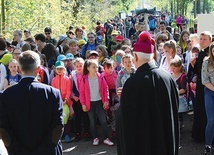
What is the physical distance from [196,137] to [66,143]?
2529 mm

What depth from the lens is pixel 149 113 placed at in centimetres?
403

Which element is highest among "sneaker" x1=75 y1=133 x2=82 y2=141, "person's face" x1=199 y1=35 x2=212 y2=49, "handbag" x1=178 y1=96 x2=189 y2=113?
"person's face" x1=199 y1=35 x2=212 y2=49

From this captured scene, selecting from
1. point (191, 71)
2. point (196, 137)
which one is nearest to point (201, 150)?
point (196, 137)

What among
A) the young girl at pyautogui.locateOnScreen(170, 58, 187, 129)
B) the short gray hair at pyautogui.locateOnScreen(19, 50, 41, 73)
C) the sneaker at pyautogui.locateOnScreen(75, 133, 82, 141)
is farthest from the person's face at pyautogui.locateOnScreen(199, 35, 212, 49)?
the short gray hair at pyautogui.locateOnScreen(19, 50, 41, 73)

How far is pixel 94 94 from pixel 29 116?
370cm

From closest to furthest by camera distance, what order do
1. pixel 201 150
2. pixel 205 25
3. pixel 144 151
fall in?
pixel 144 151, pixel 201 150, pixel 205 25

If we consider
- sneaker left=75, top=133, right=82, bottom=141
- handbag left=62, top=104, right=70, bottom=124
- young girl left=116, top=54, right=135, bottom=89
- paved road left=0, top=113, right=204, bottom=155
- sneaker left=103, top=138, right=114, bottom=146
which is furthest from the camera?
sneaker left=75, top=133, right=82, bottom=141

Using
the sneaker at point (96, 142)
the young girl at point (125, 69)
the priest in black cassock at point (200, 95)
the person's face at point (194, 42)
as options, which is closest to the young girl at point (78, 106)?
the sneaker at point (96, 142)

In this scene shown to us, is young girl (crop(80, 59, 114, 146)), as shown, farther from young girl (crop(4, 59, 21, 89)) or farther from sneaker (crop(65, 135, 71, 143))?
young girl (crop(4, 59, 21, 89))

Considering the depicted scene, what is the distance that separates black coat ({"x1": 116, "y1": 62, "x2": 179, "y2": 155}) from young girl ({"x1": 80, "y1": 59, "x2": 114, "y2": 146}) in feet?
12.2

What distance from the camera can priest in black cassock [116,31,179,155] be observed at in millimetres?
4023

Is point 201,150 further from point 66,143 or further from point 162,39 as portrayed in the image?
point 162,39

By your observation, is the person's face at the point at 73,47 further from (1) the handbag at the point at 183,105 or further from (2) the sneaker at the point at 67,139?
(1) the handbag at the point at 183,105

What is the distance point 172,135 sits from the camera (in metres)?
4.10
